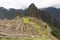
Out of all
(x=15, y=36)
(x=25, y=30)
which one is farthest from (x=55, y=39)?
(x=15, y=36)

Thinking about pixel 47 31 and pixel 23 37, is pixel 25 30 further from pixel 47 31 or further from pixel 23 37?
pixel 47 31

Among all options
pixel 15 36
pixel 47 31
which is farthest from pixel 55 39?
pixel 15 36

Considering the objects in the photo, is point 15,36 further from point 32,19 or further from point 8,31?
point 32,19

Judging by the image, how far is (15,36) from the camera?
11898 millimetres

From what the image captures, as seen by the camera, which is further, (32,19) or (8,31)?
(32,19)

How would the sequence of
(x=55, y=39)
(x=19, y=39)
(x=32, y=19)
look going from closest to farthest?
(x=19, y=39)
(x=55, y=39)
(x=32, y=19)

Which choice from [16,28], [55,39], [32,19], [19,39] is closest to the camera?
[19,39]

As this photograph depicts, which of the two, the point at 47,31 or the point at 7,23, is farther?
the point at 47,31

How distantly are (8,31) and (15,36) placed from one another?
0.61 meters

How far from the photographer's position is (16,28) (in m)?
12.7

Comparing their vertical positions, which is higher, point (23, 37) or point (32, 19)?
point (32, 19)

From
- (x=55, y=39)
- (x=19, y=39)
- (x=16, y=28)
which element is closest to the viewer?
(x=19, y=39)

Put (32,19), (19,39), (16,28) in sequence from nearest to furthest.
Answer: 1. (19,39)
2. (16,28)
3. (32,19)

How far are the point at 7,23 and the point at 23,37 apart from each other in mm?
1639
